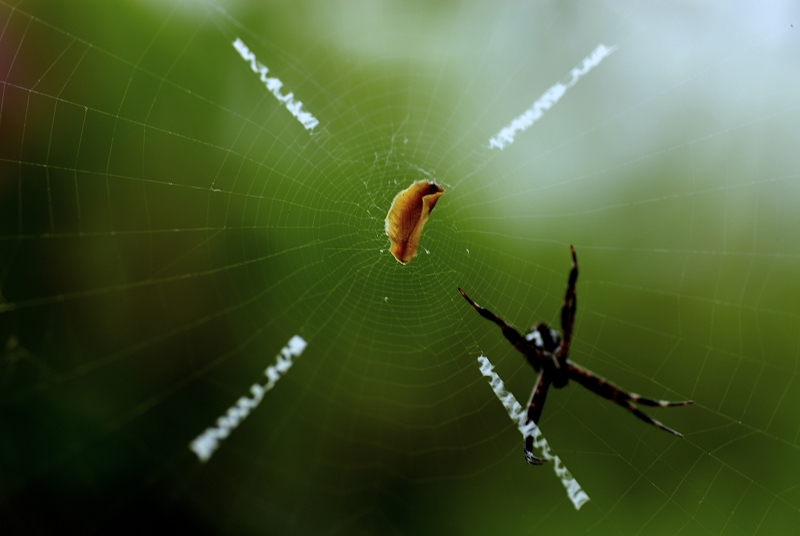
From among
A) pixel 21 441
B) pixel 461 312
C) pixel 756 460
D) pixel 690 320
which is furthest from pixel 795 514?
pixel 21 441

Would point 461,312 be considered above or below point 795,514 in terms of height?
above

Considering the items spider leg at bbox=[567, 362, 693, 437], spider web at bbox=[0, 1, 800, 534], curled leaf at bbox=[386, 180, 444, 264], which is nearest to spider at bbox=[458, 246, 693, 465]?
spider leg at bbox=[567, 362, 693, 437]

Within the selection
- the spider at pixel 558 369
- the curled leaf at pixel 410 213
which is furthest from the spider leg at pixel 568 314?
the curled leaf at pixel 410 213

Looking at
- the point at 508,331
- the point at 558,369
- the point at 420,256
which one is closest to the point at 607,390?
the point at 558,369

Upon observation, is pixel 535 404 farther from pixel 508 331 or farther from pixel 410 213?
pixel 410 213

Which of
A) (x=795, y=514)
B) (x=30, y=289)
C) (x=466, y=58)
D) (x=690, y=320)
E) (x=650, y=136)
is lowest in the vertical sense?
(x=795, y=514)

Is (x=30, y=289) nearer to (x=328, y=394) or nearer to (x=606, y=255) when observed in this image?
(x=328, y=394)

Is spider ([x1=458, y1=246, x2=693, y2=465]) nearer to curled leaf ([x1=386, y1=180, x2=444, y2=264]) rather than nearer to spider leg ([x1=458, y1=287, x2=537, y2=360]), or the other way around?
spider leg ([x1=458, y1=287, x2=537, y2=360])
